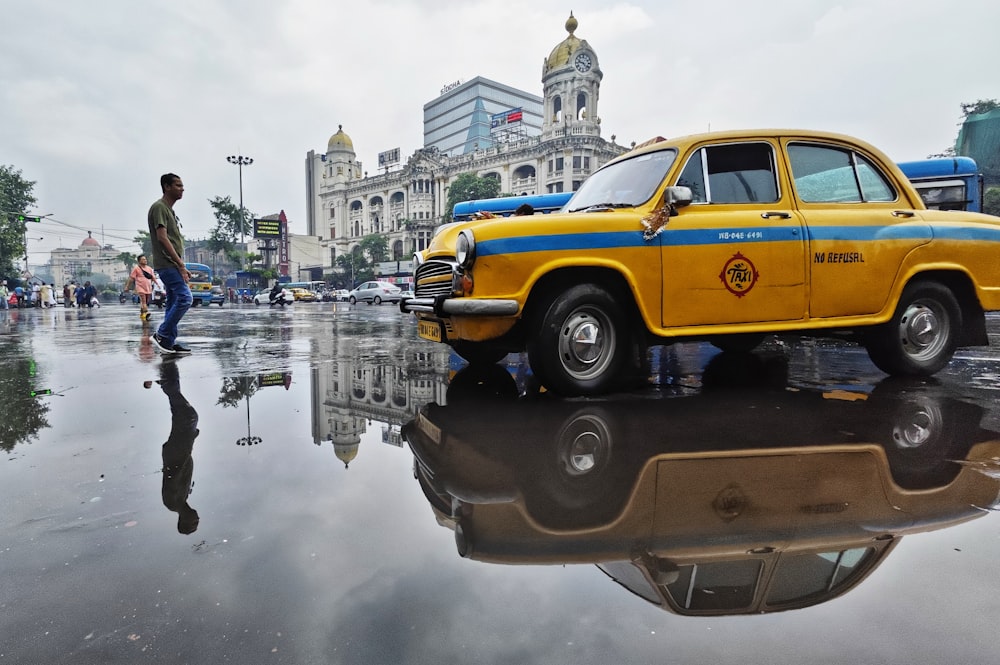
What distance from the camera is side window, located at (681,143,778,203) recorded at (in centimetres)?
399

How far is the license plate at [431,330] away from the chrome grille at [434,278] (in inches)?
8.5

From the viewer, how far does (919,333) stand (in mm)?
4352

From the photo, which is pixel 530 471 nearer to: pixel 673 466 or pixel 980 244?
pixel 673 466

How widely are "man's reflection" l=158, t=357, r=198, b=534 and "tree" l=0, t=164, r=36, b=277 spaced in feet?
142

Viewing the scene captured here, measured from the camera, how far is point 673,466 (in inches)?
92.0

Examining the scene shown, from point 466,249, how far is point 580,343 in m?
0.99

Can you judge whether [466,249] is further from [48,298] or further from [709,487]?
[48,298]

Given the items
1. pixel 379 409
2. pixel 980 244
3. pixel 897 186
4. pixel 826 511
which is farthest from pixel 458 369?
pixel 980 244

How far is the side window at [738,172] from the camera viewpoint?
3986 millimetres

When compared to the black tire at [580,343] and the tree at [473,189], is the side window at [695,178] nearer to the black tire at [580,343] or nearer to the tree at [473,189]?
the black tire at [580,343]

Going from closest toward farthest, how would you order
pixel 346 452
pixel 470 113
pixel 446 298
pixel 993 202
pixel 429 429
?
pixel 346 452, pixel 429 429, pixel 446 298, pixel 993 202, pixel 470 113

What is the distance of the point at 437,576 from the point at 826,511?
4.48 feet

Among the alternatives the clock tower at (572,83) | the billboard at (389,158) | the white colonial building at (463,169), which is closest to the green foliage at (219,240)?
the white colonial building at (463,169)

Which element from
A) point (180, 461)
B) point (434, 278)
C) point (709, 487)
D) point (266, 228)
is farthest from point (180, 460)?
point (266, 228)
